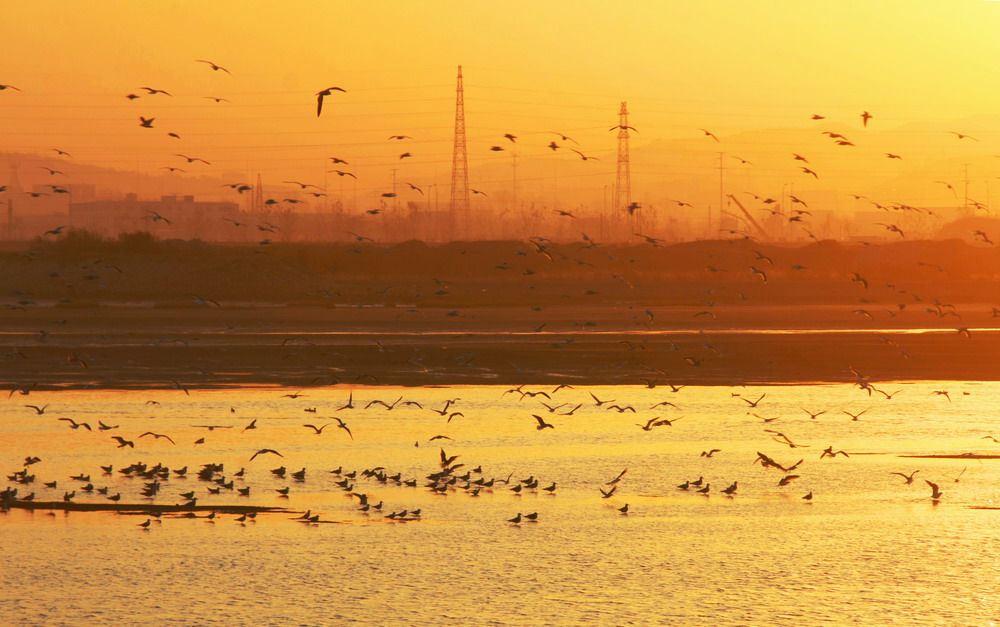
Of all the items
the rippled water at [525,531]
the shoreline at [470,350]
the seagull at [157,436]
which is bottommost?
the rippled water at [525,531]

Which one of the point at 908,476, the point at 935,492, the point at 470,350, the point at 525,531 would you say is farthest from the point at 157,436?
the point at 470,350

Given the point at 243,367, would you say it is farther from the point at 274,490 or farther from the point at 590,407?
the point at 274,490

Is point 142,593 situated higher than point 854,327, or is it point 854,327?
point 854,327

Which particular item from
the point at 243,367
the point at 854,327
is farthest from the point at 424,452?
the point at 854,327

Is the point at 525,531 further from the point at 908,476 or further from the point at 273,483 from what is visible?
the point at 908,476

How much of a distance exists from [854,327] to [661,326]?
9.68 meters

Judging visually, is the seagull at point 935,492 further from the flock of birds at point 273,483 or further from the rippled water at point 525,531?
the rippled water at point 525,531

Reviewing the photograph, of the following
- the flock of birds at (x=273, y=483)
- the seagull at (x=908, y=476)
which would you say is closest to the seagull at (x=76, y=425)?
the flock of birds at (x=273, y=483)

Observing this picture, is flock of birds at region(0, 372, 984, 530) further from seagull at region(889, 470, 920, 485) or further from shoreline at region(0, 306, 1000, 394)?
shoreline at region(0, 306, 1000, 394)

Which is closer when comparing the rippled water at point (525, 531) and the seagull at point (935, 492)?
the rippled water at point (525, 531)

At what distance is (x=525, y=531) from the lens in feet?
62.0

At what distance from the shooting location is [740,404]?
34312 mm

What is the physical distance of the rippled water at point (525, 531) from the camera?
15.1 m

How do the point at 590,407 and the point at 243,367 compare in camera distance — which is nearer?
the point at 590,407
